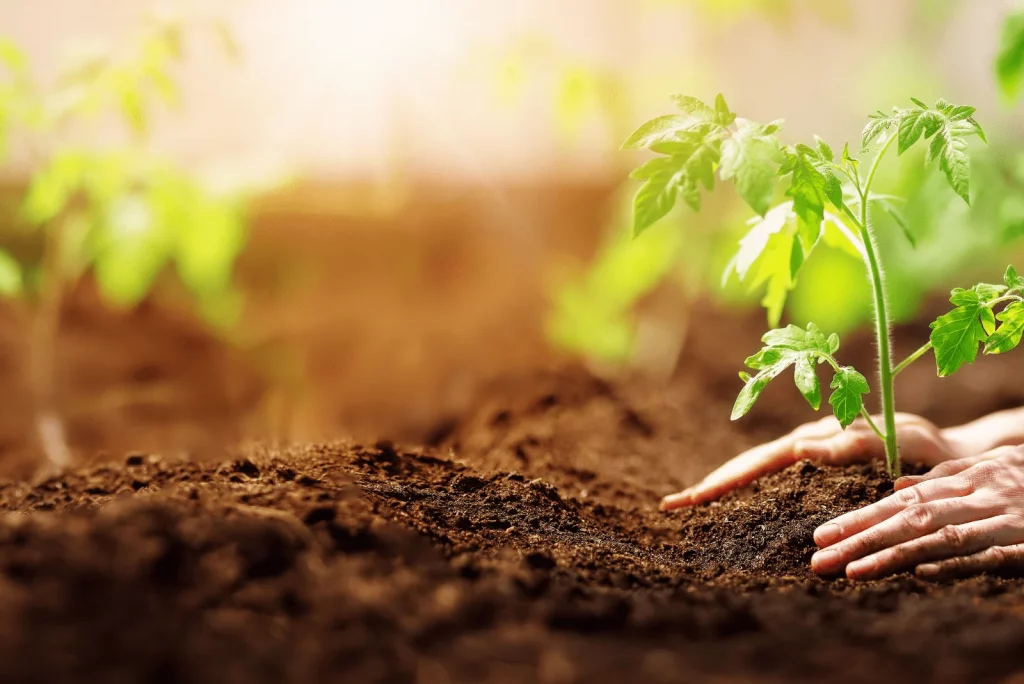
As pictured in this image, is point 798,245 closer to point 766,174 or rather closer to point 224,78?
point 766,174

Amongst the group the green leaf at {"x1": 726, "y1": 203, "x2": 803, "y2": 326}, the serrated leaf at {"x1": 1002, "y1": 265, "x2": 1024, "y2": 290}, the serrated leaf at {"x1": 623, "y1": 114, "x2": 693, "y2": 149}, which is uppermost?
the serrated leaf at {"x1": 623, "y1": 114, "x2": 693, "y2": 149}

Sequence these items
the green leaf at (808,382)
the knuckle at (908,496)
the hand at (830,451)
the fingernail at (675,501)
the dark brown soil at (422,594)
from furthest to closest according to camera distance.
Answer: the fingernail at (675,501), the hand at (830,451), the knuckle at (908,496), the green leaf at (808,382), the dark brown soil at (422,594)

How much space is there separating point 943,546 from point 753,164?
72 centimetres

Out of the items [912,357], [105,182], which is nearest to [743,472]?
[912,357]

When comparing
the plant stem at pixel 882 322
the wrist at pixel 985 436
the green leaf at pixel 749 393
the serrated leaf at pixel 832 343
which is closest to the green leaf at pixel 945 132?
the plant stem at pixel 882 322

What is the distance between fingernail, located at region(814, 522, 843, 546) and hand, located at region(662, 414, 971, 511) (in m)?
0.34

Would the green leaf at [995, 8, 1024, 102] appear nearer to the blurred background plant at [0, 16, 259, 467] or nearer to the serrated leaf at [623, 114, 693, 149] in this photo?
the serrated leaf at [623, 114, 693, 149]

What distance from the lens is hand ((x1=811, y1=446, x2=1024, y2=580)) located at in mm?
1282

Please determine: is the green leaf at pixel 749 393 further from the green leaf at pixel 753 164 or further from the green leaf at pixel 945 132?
the green leaf at pixel 945 132

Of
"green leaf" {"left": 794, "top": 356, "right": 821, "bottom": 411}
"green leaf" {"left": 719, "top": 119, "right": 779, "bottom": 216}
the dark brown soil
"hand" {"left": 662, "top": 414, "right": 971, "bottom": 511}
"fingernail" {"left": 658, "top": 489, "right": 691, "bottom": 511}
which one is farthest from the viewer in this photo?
"fingernail" {"left": 658, "top": 489, "right": 691, "bottom": 511}

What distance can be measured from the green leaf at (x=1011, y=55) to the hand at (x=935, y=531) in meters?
0.69

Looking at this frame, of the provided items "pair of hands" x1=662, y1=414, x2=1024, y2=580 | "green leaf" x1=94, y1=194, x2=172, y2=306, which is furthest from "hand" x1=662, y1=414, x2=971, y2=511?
"green leaf" x1=94, y1=194, x2=172, y2=306

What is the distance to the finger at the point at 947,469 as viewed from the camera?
4.76 ft

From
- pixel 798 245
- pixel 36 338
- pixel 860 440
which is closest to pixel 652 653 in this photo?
pixel 798 245
